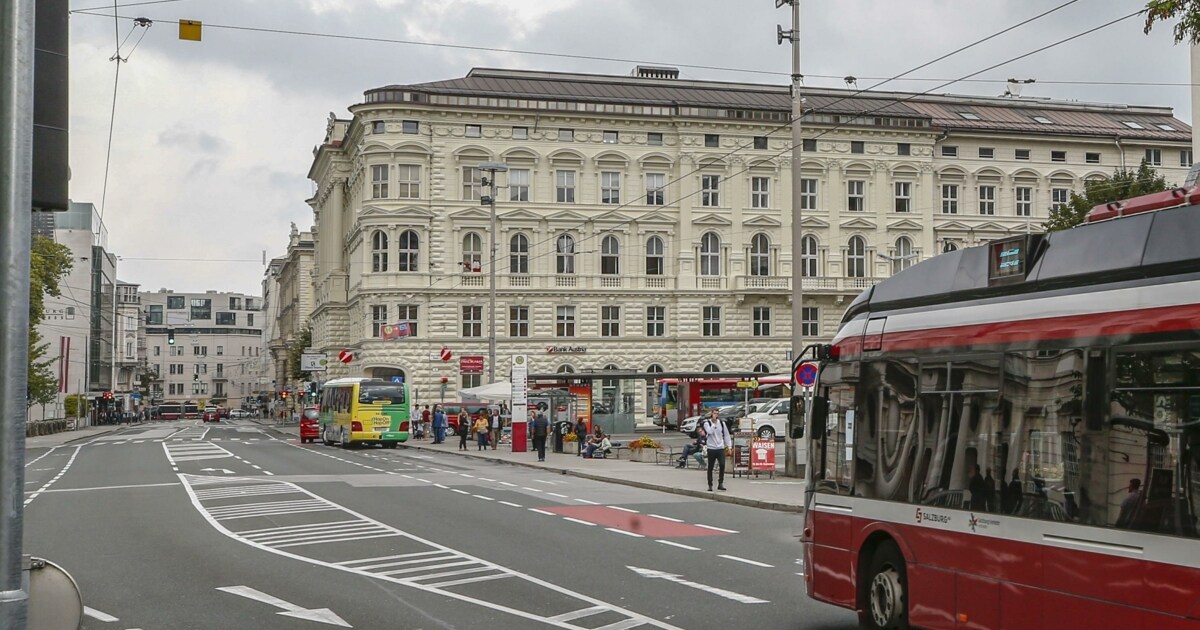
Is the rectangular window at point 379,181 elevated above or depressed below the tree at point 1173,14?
above

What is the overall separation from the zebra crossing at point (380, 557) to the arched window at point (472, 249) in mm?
42063

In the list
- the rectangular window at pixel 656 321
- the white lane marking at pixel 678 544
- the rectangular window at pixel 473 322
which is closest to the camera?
the white lane marking at pixel 678 544

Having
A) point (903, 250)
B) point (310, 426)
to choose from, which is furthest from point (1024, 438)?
point (903, 250)

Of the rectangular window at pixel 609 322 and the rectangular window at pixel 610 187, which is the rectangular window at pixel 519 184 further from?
the rectangular window at pixel 609 322

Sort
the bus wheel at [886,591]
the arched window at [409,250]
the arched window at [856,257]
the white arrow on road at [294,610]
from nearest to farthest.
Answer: the bus wheel at [886,591] < the white arrow on road at [294,610] < the arched window at [409,250] < the arched window at [856,257]

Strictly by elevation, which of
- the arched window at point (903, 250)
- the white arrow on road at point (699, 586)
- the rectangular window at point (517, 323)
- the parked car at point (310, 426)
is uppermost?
the arched window at point (903, 250)

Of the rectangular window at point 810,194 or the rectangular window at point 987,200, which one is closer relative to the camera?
the rectangular window at point 810,194

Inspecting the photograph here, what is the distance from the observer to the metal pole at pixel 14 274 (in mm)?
5285

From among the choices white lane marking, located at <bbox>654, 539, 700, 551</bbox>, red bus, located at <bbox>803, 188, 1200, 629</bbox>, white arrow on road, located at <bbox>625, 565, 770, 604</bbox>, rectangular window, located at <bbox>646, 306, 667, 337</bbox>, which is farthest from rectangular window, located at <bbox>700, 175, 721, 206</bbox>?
red bus, located at <bbox>803, 188, 1200, 629</bbox>

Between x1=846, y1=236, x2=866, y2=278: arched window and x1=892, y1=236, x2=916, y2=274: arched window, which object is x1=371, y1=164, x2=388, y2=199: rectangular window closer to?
x1=846, y1=236, x2=866, y2=278: arched window

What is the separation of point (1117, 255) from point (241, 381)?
190m

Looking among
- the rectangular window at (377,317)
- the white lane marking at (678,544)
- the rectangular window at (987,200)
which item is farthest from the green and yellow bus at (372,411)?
the rectangular window at (987,200)

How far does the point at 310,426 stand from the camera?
202 feet

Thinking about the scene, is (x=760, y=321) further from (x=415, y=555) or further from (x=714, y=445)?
(x=415, y=555)
